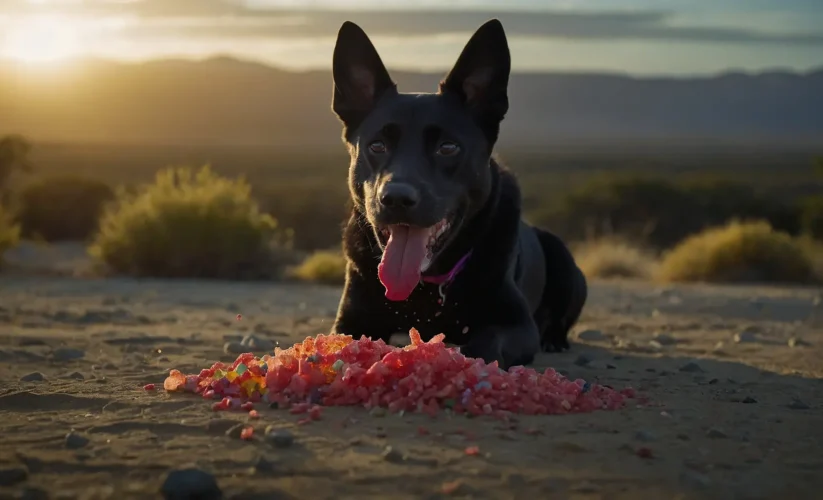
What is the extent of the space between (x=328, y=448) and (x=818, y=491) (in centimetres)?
179

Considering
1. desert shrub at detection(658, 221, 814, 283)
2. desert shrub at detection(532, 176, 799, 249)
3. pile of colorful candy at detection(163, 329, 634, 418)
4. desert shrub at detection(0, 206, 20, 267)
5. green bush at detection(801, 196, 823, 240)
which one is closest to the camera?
pile of colorful candy at detection(163, 329, 634, 418)

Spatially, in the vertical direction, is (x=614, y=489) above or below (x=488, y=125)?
below

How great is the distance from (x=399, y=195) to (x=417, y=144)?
583mm

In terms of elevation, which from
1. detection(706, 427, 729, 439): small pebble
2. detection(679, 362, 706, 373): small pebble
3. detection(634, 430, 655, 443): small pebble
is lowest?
detection(679, 362, 706, 373): small pebble

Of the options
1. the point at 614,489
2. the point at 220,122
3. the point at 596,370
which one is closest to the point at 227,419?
the point at 614,489

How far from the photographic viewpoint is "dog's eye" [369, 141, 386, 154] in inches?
238

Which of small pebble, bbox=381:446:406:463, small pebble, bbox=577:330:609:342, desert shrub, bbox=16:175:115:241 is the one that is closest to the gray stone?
small pebble, bbox=577:330:609:342

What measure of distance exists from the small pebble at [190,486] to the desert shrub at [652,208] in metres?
26.1

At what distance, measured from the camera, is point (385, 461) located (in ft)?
13.2

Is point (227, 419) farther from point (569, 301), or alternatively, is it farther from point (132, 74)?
point (132, 74)

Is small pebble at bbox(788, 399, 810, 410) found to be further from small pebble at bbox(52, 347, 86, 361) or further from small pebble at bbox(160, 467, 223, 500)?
small pebble at bbox(52, 347, 86, 361)

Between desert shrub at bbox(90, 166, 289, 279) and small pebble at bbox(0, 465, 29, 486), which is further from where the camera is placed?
desert shrub at bbox(90, 166, 289, 279)

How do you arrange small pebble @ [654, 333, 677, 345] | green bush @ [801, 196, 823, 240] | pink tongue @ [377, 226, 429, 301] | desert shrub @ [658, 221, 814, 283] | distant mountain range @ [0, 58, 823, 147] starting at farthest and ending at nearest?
distant mountain range @ [0, 58, 823, 147], green bush @ [801, 196, 823, 240], desert shrub @ [658, 221, 814, 283], small pebble @ [654, 333, 677, 345], pink tongue @ [377, 226, 429, 301]

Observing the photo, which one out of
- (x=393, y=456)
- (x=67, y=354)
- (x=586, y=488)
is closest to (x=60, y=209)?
(x=67, y=354)
